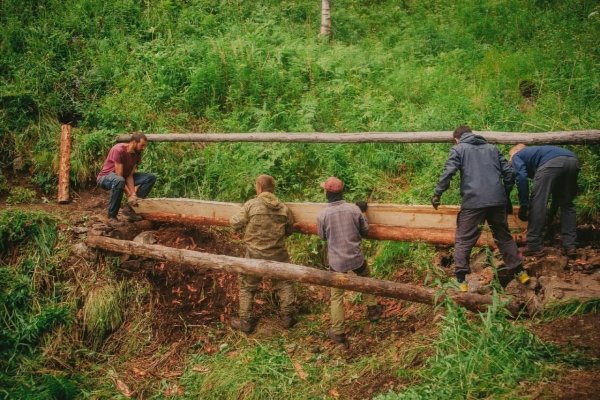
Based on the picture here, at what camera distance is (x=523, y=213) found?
5965 mm

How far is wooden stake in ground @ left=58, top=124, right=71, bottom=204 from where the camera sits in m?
8.93

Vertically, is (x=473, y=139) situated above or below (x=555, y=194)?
above

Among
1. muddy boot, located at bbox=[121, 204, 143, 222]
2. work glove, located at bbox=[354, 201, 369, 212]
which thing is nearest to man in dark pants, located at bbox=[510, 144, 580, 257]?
work glove, located at bbox=[354, 201, 369, 212]

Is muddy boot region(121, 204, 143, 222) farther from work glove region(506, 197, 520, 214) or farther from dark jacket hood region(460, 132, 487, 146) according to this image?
work glove region(506, 197, 520, 214)

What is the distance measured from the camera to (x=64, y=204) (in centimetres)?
897

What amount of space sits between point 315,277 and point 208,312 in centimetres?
262

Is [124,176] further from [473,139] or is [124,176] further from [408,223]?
[473,139]

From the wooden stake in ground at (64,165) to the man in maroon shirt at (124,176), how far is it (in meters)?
1.71

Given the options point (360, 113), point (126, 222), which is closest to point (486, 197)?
point (360, 113)

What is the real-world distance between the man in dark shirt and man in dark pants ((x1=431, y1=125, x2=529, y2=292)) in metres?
1.01

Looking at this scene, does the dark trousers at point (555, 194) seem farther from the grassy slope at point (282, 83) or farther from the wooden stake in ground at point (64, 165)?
the wooden stake in ground at point (64, 165)

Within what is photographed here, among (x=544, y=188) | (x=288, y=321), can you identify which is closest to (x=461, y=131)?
(x=544, y=188)

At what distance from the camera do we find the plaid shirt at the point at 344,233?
19.6ft

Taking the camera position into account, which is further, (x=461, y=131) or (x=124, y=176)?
(x=124, y=176)
